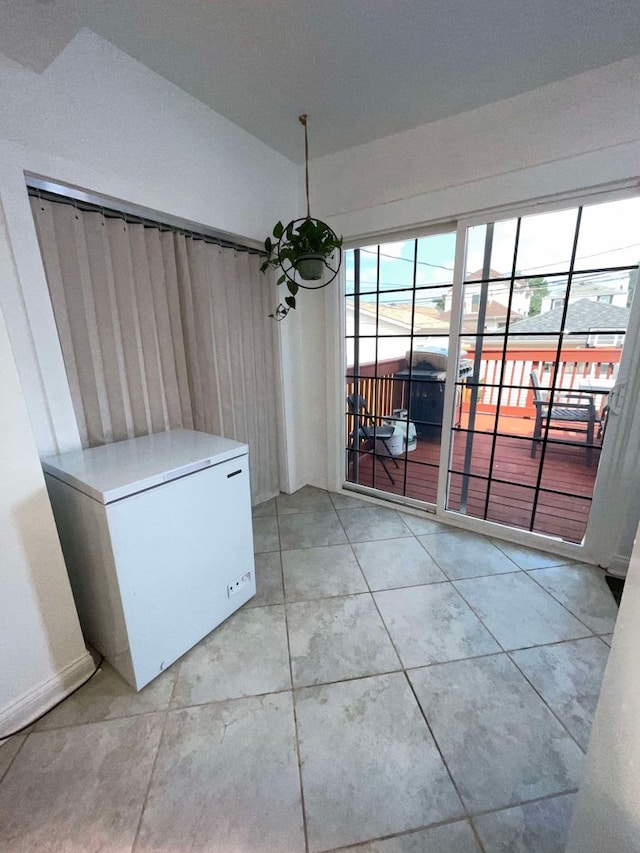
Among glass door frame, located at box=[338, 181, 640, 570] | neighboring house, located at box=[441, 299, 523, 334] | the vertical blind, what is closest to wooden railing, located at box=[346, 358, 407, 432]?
glass door frame, located at box=[338, 181, 640, 570]

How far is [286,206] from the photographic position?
2402 mm

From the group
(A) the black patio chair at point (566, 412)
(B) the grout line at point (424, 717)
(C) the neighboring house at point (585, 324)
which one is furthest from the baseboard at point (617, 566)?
(B) the grout line at point (424, 717)

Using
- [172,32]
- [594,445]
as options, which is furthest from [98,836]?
[172,32]

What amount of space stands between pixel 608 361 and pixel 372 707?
6.84ft

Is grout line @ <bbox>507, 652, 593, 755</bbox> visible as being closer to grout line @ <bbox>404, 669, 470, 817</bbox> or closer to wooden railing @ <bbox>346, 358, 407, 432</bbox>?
grout line @ <bbox>404, 669, 470, 817</bbox>

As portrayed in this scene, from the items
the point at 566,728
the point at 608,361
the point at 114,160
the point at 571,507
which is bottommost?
the point at 566,728

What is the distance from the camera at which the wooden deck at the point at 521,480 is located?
7.11ft

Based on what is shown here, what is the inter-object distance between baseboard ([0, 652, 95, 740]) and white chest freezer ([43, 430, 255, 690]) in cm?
9

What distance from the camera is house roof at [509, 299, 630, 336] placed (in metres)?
1.73

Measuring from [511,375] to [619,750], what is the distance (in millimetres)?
1903

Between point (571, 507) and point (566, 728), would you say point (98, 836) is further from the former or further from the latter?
point (571, 507)

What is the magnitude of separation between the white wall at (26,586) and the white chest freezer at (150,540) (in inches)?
3.9

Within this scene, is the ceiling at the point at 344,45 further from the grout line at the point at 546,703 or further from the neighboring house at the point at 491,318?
the grout line at the point at 546,703

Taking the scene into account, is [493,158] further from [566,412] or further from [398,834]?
[398,834]
